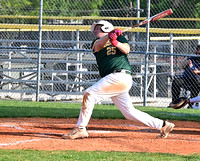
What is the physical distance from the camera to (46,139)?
6.48m

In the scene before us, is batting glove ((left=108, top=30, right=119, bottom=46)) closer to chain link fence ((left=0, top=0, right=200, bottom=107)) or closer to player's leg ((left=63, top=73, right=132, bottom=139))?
player's leg ((left=63, top=73, right=132, bottom=139))

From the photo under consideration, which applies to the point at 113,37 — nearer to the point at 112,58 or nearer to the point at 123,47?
the point at 123,47

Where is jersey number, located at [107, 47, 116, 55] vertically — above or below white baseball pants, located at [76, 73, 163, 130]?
above

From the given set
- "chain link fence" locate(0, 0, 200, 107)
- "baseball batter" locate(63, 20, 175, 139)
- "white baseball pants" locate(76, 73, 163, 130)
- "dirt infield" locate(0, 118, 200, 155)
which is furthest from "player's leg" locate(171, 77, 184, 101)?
"white baseball pants" locate(76, 73, 163, 130)

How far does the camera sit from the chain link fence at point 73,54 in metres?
13.5

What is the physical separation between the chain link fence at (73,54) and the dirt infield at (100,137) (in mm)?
3598

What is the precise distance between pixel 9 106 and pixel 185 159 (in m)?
6.55

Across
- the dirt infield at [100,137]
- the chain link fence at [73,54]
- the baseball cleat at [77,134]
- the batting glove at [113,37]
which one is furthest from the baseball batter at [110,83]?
the chain link fence at [73,54]

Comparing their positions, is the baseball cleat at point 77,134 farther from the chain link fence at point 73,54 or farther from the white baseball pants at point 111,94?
the chain link fence at point 73,54

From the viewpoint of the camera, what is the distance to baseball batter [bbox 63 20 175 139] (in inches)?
254

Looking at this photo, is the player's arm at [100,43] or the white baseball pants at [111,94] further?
the white baseball pants at [111,94]

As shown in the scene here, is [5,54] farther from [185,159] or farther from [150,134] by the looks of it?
[185,159]

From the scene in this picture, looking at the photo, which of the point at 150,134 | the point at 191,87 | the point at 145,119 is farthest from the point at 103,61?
the point at 191,87

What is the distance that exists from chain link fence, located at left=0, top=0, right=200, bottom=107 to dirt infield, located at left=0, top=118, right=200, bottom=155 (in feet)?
11.8
